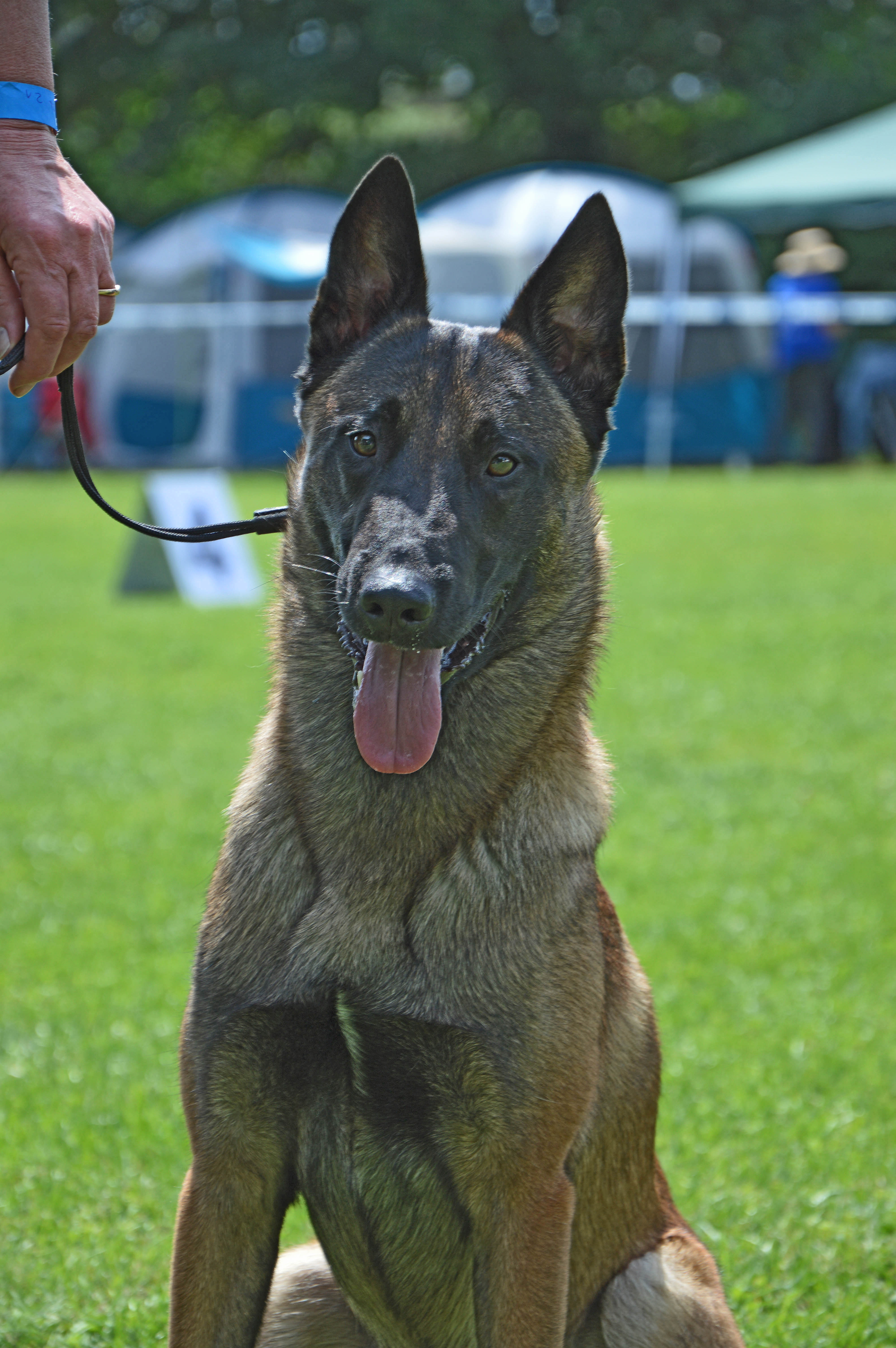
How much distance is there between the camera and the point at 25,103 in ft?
7.15

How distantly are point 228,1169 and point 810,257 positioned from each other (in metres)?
16.0

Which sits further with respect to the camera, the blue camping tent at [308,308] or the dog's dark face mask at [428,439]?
the blue camping tent at [308,308]

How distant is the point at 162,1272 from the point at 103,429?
691 inches

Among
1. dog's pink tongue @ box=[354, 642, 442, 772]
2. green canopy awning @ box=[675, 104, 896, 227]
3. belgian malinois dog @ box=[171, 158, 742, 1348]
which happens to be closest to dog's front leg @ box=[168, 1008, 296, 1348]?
belgian malinois dog @ box=[171, 158, 742, 1348]

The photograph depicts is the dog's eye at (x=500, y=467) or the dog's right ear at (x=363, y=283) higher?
A: the dog's right ear at (x=363, y=283)

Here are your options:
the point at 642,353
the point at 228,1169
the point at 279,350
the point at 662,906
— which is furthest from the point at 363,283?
the point at 279,350

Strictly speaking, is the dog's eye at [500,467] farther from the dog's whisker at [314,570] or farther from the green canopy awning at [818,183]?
the green canopy awning at [818,183]

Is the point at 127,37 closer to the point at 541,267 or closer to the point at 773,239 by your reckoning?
the point at 773,239

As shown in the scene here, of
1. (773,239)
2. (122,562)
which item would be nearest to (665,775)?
(122,562)

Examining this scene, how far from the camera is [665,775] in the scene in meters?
6.62

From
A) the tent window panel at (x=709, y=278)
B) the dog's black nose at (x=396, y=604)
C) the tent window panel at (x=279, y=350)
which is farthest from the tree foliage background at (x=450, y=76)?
the dog's black nose at (x=396, y=604)

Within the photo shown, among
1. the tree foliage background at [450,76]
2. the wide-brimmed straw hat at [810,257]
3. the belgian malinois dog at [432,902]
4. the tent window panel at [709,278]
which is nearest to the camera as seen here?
the belgian malinois dog at [432,902]

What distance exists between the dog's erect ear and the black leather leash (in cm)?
58

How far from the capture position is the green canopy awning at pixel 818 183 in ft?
54.3
